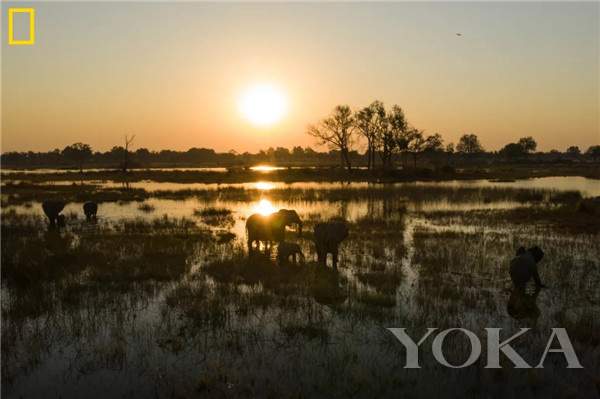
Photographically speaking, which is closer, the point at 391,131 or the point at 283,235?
the point at 283,235

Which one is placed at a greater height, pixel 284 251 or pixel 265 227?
pixel 265 227

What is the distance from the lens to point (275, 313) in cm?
870

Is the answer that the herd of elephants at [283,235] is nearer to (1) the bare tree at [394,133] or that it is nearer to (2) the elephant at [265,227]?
(2) the elephant at [265,227]

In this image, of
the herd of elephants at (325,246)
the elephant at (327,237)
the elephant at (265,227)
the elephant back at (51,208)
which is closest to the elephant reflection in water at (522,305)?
the herd of elephants at (325,246)

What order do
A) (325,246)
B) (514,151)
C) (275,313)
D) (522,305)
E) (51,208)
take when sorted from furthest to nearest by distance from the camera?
1. (514,151)
2. (51,208)
3. (325,246)
4. (522,305)
5. (275,313)

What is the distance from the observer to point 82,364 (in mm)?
6582

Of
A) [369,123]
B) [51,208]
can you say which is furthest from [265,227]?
[369,123]

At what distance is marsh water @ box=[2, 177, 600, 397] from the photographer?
608cm

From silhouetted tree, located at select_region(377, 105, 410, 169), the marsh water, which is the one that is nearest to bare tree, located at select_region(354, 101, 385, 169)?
silhouetted tree, located at select_region(377, 105, 410, 169)

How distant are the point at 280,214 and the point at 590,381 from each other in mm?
9114

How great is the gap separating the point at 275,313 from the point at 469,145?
537ft

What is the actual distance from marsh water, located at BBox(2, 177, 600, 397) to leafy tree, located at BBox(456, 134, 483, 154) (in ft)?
490

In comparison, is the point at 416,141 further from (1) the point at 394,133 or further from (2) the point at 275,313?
(2) the point at 275,313

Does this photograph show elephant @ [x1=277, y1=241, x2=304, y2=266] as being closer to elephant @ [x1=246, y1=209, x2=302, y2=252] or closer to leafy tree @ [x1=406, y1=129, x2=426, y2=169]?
elephant @ [x1=246, y1=209, x2=302, y2=252]
